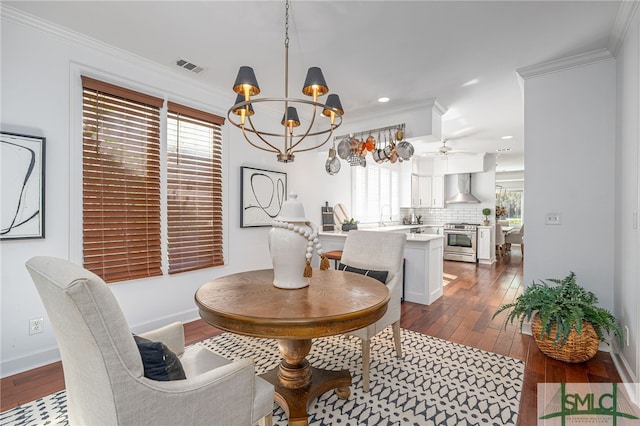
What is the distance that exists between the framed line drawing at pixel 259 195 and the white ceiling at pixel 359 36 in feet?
3.36

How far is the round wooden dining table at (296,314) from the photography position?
4.05 ft

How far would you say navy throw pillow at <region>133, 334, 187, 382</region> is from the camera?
991mm

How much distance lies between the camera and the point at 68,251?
7.70 feet

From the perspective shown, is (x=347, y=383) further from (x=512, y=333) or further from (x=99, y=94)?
(x=99, y=94)

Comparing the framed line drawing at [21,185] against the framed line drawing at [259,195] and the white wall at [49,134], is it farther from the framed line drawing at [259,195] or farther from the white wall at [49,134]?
the framed line drawing at [259,195]

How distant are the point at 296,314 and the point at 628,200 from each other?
250 cm

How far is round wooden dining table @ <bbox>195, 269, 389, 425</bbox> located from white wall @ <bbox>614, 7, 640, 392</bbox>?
172 centimetres

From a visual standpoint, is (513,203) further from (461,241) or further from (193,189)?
(193,189)

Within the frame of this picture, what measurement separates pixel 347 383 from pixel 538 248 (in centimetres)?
226

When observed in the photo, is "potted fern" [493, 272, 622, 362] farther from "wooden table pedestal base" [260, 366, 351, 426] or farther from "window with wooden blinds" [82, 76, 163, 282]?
"window with wooden blinds" [82, 76, 163, 282]

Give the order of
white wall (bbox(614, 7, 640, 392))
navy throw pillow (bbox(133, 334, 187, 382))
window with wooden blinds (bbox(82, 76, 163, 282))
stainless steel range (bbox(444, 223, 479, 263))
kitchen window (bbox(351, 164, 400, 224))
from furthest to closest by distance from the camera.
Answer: stainless steel range (bbox(444, 223, 479, 263)) < kitchen window (bbox(351, 164, 400, 224)) < window with wooden blinds (bbox(82, 76, 163, 282)) < white wall (bbox(614, 7, 640, 392)) < navy throw pillow (bbox(133, 334, 187, 382))

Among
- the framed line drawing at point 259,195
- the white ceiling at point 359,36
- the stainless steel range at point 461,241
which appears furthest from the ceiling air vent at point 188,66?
the stainless steel range at point 461,241

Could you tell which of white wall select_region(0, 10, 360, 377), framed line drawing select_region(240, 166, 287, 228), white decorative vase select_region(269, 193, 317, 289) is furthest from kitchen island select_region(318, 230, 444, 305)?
white wall select_region(0, 10, 360, 377)

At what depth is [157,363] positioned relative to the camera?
101 cm
